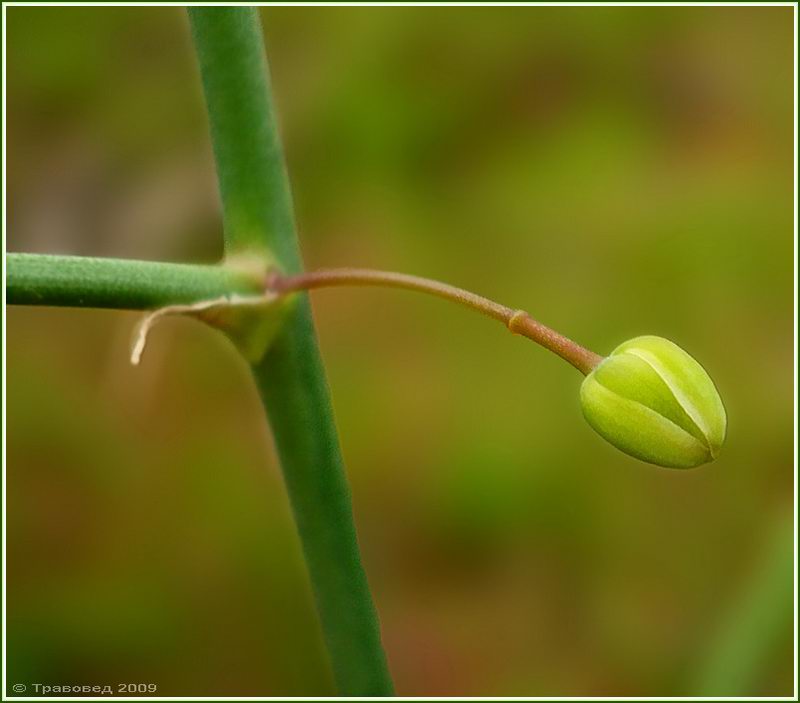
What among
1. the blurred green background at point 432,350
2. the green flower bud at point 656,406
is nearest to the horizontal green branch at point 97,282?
the green flower bud at point 656,406

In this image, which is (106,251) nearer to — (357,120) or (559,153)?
(357,120)

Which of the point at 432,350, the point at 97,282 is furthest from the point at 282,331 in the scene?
the point at 432,350

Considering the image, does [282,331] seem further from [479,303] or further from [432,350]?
[432,350]

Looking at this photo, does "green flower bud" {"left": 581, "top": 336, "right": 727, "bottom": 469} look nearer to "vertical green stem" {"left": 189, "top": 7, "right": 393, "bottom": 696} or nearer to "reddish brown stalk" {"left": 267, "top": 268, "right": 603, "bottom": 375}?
"reddish brown stalk" {"left": 267, "top": 268, "right": 603, "bottom": 375}

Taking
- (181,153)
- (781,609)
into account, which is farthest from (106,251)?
(781,609)

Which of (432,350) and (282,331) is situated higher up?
(282,331)

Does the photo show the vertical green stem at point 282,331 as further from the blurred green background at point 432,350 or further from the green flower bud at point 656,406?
the blurred green background at point 432,350

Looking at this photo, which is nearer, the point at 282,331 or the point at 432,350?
the point at 282,331
